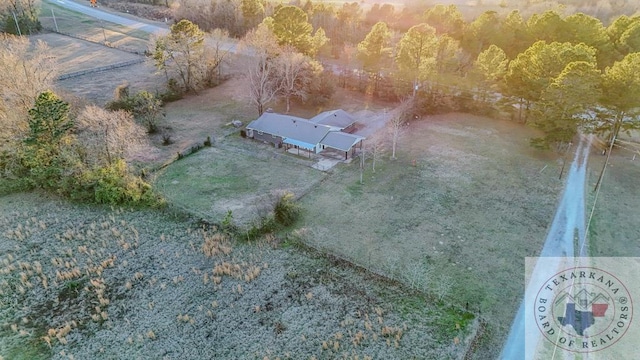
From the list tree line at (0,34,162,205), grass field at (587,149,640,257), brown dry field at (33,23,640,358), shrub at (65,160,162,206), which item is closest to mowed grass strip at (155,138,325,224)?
shrub at (65,160,162,206)

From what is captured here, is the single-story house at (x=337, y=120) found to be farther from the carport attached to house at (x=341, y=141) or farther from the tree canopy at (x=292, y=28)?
the tree canopy at (x=292, y=28)

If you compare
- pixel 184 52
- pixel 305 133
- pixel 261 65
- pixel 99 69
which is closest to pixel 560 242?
pixel 305 133

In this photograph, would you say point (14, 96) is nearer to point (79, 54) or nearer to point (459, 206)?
point (459, 206)

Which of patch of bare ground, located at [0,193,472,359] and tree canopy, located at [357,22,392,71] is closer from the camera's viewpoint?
patch of bare ground, located at [0,193,472,359]

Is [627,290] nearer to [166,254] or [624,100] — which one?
[624,100]

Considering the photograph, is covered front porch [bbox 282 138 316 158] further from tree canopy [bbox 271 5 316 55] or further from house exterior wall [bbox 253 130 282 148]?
tree canopy [bbox 271 5 316 55]

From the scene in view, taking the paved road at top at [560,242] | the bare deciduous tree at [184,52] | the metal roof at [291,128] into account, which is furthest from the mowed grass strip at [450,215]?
the bare deciduous tree at [184,52]

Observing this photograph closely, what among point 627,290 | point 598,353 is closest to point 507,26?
point 627,290
